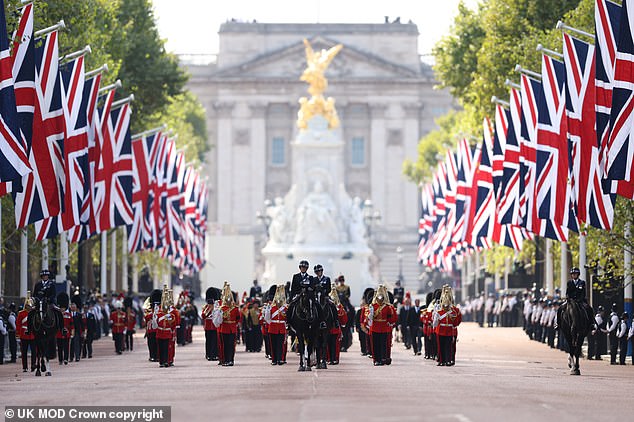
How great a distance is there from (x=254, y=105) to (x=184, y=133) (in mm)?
59017

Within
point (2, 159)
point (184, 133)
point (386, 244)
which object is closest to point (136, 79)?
point (184, 133)

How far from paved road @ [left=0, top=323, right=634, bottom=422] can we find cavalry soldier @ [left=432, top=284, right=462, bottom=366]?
0.41 metres

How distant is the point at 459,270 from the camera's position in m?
121

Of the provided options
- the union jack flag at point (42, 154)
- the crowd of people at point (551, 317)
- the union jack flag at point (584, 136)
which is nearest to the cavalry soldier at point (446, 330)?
the crowd of people at point (551, 317)

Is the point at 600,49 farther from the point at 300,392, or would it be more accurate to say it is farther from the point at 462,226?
the point at 462,226

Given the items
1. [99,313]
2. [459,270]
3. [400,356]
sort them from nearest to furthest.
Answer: [400,356] < [99,313] < [459,270]

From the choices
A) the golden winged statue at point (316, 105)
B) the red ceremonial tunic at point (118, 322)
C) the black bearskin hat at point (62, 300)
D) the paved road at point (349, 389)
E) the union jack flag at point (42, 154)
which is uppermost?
the golden winged statue at point (316, 105)

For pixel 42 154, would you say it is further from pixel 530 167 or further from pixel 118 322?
pixel 530 167

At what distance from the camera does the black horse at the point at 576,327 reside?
35.5m

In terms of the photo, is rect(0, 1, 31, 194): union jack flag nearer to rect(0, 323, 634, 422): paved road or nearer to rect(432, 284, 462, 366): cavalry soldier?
rect(0, 323, 634, 422): paved road

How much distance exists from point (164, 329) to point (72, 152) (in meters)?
7.25

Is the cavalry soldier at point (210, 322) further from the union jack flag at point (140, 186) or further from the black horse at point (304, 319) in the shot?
the union jack flag at point (140, 186)

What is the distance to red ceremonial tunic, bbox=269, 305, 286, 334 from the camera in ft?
130

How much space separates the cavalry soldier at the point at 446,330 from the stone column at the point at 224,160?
416 ft
